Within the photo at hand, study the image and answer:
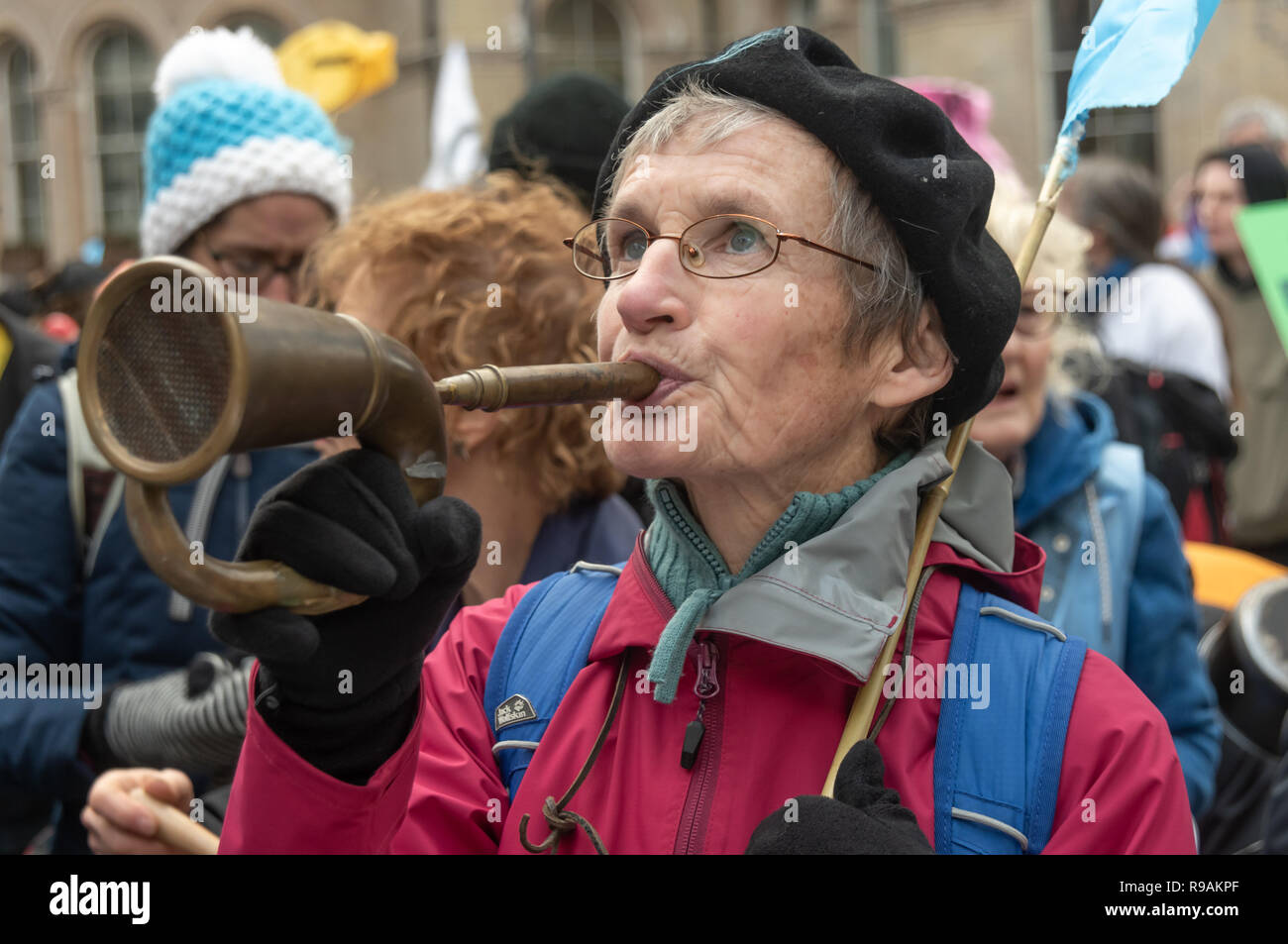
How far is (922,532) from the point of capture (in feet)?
6.20

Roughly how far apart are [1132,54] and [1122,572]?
1212mm

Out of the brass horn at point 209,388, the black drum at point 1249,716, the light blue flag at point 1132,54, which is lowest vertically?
the black drum at point 1249,716

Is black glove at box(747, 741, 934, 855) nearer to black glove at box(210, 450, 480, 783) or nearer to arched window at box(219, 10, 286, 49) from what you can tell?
black glove at box(210, 450, 480, 783)

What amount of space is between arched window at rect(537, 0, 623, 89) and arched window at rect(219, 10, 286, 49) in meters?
4.09

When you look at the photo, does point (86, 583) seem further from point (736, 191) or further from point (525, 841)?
point (736, 191)

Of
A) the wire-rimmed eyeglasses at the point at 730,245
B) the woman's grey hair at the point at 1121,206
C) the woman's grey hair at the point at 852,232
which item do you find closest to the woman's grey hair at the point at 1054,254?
the woman's grey hair at the point at 852,232

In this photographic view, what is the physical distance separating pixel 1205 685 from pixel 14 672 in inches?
94.0

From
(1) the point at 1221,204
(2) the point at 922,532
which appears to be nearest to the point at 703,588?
Result: (2) the point at 922,532

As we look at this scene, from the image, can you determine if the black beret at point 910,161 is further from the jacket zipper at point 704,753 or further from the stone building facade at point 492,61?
the stone building facade at point 492,61

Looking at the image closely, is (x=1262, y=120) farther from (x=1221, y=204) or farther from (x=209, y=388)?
(x=209, y=388)

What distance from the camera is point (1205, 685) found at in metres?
2.99

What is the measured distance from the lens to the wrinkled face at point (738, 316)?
5.89 ft

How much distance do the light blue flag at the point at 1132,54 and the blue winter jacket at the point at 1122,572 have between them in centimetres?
100
